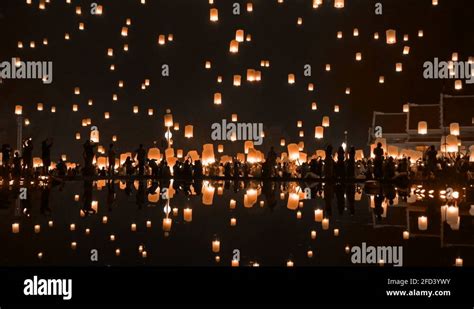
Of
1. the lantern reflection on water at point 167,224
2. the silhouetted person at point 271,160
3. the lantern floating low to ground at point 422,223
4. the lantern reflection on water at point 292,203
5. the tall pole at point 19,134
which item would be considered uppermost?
the tall pole at point 19,134

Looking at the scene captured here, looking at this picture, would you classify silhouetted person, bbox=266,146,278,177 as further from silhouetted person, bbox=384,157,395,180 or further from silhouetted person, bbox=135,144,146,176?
silhouetted person, bbox=135,144,146,176

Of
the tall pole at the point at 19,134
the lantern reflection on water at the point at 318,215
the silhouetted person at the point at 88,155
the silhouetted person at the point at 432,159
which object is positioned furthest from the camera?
the tall pole at the point at 19,134

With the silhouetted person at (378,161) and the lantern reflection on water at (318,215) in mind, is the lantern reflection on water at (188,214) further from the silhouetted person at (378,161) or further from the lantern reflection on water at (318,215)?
the silhouetted person at (378,161)

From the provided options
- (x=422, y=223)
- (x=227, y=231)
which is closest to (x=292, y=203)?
(x=422, y=223)

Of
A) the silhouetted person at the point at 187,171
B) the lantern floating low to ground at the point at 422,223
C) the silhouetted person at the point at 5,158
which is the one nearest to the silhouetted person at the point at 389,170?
the silhouetted person at the point at 187,171

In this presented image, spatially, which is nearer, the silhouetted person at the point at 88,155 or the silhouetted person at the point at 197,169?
the silhouetted person at the point at 88,155

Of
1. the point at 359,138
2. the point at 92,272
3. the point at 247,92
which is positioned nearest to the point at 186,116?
the point at 247,92

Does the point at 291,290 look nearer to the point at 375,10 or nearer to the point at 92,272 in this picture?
the point at 92,272

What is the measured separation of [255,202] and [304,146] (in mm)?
17860

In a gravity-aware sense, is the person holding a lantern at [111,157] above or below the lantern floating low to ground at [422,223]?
above

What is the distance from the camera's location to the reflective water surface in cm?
484

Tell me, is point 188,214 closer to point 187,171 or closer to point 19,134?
point 187,171

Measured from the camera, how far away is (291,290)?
355 cm

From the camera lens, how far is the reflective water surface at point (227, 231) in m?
4.84
